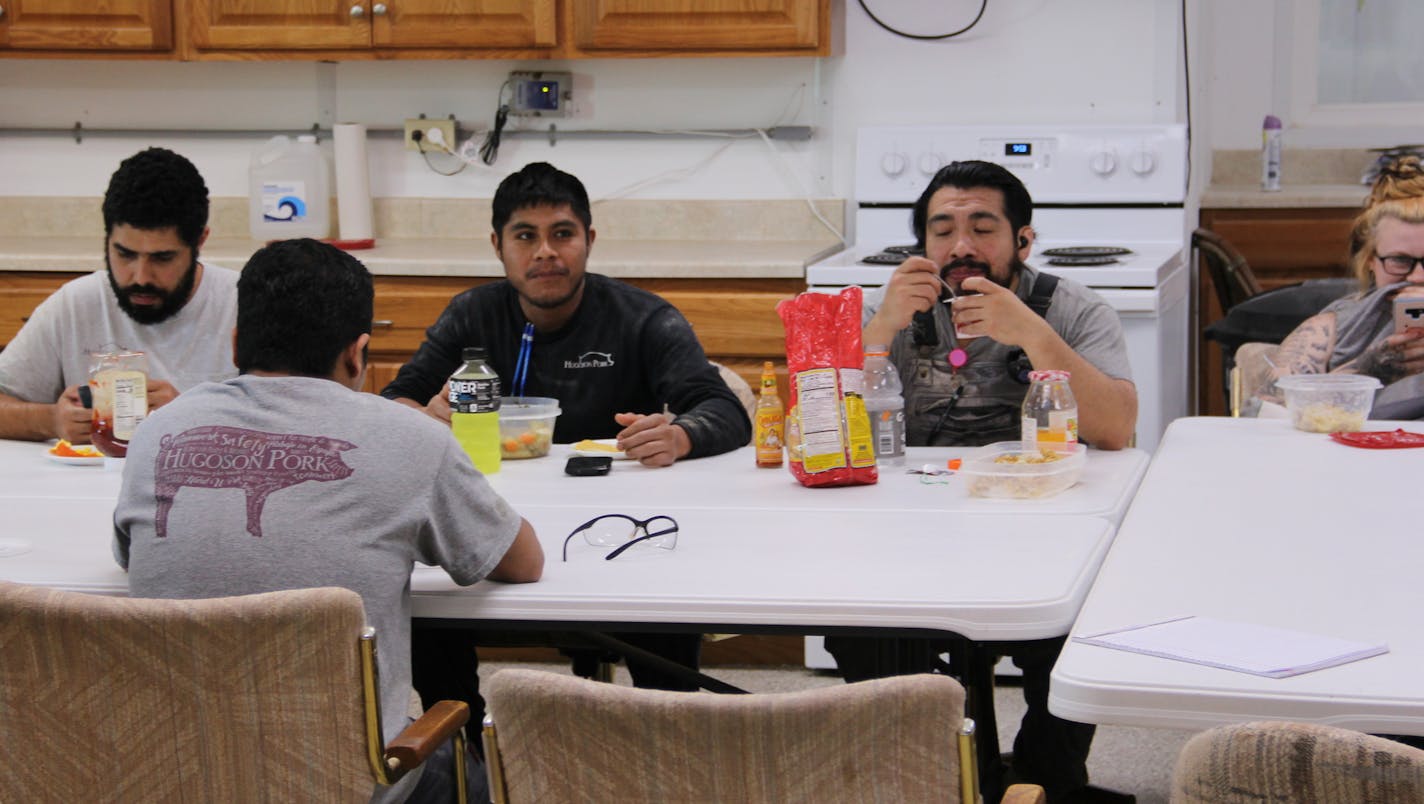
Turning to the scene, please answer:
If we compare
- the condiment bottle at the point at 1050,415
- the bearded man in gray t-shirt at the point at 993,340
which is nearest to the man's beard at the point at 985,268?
the bearded man in gray t-shirt at the point at 993,340

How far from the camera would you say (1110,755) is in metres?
2.99

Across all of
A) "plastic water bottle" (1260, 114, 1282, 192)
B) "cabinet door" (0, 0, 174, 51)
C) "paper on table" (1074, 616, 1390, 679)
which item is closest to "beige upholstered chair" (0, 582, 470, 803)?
"paper on table" (1074, 616, 1390, 679)

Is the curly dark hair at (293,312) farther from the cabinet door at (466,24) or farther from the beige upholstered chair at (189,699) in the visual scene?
the cabinet door at (466,24)

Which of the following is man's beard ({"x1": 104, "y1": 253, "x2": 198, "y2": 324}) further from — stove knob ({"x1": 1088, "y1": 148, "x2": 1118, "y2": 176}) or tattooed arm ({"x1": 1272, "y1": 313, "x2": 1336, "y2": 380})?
stove knob ({"x1": 1088, "y1": 148, "x2": 1118, "y2": 176})

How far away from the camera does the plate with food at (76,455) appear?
2.57m

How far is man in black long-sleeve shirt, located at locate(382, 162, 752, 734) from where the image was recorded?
2.88m

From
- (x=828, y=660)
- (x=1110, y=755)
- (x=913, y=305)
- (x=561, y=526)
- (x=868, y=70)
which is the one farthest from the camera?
(x=868, y=70)

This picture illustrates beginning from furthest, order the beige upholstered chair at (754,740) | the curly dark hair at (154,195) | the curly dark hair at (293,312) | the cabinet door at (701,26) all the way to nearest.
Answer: the cabinet door at (701,26) < the curly dark hair at (154,195) < the curly dark hair at (293,312) < the beige upholstered chair at (754,740)

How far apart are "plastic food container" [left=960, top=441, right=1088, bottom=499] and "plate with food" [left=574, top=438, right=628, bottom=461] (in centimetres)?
60

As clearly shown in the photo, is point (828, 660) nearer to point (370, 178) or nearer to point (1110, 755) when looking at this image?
point (1110, 755)

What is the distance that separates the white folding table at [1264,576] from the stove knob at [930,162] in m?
1.75

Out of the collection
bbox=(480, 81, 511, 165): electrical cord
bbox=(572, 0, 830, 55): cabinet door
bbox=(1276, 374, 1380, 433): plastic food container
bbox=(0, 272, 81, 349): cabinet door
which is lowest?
bbox=(1276, 374, 1380, 433): plastic food container

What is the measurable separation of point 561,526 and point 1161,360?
208 centimetres

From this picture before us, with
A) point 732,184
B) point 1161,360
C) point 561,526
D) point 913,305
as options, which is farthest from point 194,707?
point 732,184
